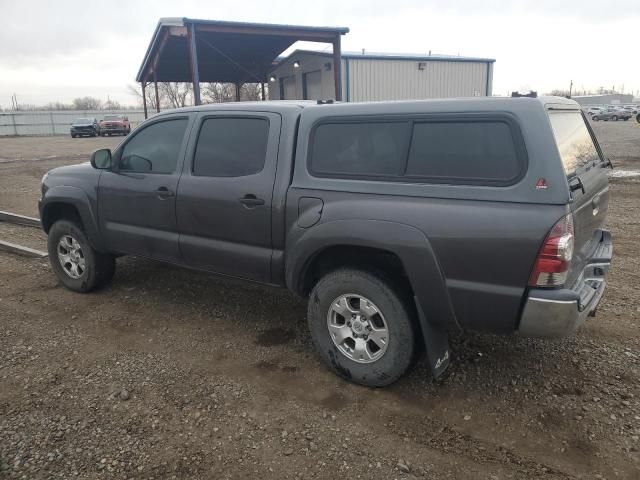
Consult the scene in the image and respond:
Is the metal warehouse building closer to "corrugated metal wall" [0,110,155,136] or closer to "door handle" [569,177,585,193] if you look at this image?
"door handle" [569,177,585,193]

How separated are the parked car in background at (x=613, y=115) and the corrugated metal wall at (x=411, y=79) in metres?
32.3

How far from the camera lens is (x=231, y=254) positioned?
394 centimetres

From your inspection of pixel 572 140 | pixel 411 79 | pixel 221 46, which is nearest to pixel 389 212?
pixel 572 140

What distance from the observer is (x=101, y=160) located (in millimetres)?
4734

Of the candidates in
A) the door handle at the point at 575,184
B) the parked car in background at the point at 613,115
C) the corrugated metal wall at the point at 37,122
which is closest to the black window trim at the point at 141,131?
the door handle at the point at 575,184

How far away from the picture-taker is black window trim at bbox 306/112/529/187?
2.71 m

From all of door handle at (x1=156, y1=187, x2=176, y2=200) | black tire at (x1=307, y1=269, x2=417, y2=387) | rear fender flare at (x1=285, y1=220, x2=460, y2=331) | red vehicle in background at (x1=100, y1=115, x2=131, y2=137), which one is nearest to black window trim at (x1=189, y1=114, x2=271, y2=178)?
door handle at (x1=156, y1=187, x2=176, y2=200)

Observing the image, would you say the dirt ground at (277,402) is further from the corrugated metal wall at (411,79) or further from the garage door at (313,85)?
the garage door at (313,85)

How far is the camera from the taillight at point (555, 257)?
2598 millimetres

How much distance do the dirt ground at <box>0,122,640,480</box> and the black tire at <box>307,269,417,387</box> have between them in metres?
0.13

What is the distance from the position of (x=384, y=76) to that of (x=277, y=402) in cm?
1929

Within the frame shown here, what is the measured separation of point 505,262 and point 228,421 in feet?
6.04

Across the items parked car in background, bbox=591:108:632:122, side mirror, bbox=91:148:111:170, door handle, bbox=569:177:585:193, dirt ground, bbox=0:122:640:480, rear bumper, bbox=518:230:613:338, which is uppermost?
parked car in background, bbox=591:108:632:122

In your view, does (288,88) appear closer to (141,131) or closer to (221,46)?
(221,46)
